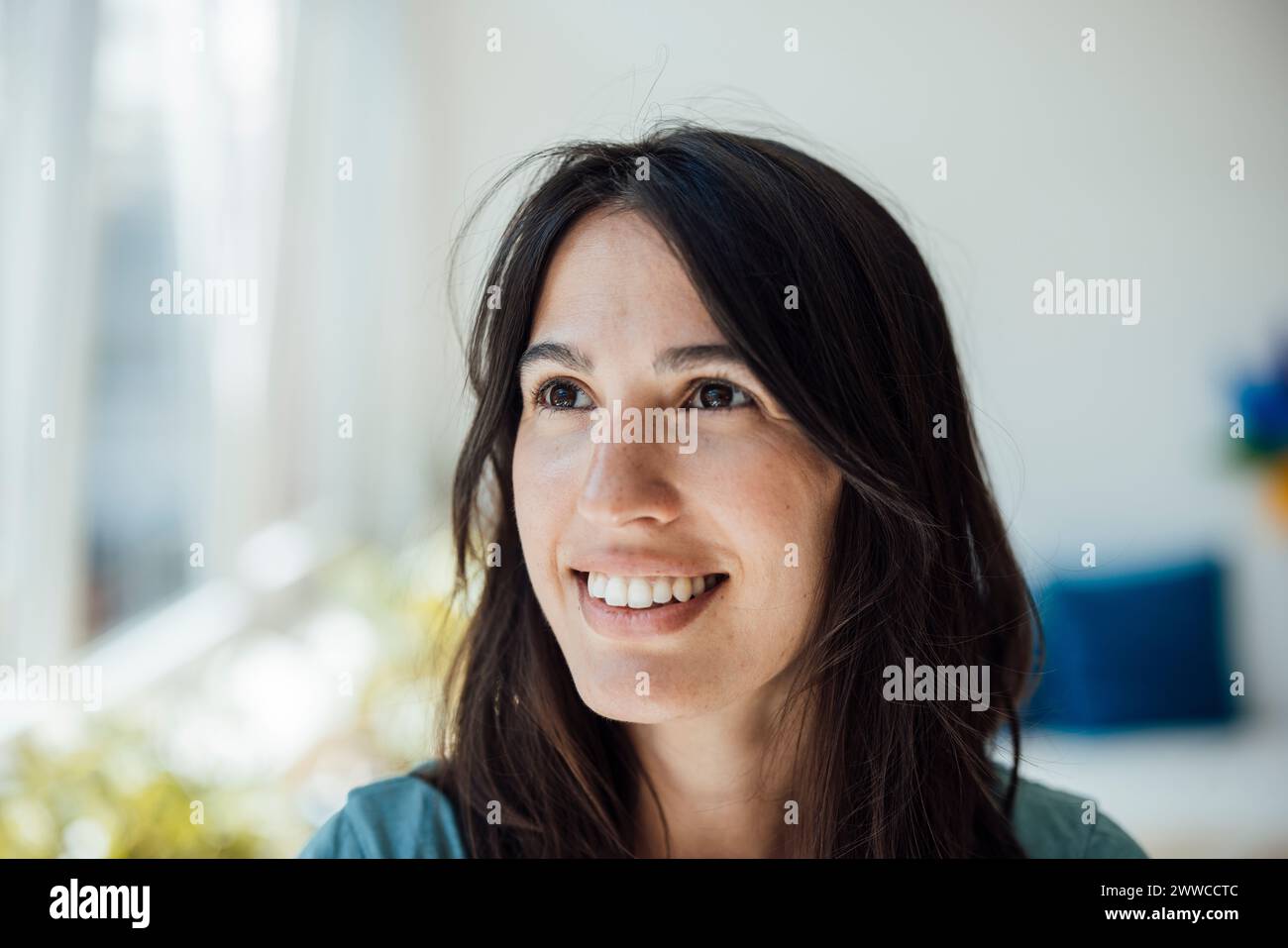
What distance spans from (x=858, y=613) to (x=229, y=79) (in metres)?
2.76

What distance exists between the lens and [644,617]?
982 mm

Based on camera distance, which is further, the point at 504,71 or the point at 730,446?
the point at 504,71

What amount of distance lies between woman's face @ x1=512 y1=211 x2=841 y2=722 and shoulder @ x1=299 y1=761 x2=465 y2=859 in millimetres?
276

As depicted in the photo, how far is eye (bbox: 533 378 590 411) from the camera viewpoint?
3.46 ft

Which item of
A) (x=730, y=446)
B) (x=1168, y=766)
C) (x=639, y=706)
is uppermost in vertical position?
(x=730, y=446)

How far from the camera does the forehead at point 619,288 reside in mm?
972

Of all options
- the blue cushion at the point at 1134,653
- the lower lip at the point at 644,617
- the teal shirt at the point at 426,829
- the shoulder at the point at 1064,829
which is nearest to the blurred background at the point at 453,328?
the blue cushion at the point at 1134,653

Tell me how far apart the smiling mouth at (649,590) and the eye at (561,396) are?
0.63 feet

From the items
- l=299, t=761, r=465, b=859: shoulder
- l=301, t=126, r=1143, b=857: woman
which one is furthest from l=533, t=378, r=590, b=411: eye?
l=299, t=761, r=465, b=859: shoulder

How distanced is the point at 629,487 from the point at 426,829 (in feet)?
1.66
